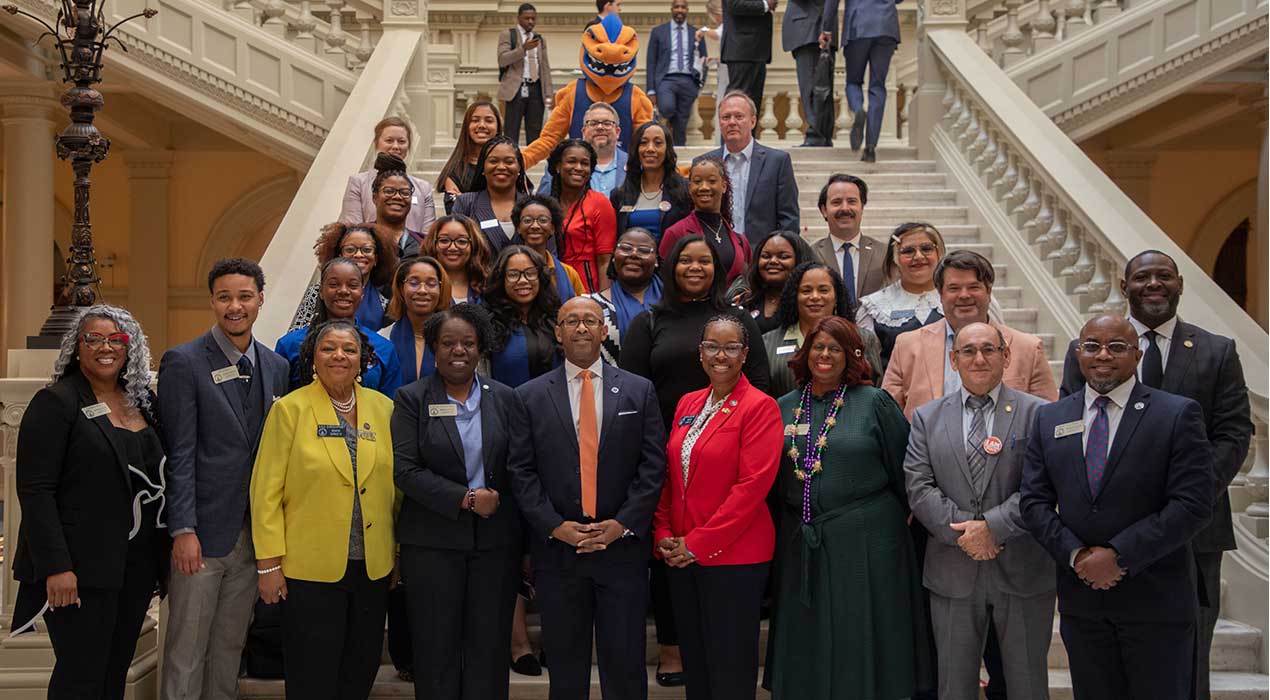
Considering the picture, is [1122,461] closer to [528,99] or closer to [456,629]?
[456,629]

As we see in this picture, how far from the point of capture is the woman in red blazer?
461 centimetres

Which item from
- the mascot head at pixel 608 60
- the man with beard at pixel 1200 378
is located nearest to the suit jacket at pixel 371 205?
the mascot head at pixel 608 60

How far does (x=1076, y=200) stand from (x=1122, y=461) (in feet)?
12.1

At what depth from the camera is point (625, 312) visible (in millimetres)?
5551

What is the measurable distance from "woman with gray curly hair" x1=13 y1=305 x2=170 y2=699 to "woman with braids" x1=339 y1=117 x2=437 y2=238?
207cm

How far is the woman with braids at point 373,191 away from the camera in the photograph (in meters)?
6.59

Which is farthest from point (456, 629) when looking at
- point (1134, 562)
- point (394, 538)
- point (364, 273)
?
point (1134, 562)

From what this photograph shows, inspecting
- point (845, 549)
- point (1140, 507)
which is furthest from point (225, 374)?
point (1140, 507)

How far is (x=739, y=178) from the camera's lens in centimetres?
709

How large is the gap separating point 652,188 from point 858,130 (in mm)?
3780

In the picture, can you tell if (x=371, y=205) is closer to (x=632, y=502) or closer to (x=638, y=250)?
(x=638, y=250)

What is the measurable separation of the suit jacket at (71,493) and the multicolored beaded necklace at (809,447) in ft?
7.98

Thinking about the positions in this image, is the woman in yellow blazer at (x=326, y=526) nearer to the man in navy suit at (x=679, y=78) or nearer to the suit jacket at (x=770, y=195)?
the suit jacket at (x=770, y=195)

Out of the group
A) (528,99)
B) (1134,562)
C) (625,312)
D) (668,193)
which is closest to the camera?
(1134,562)
